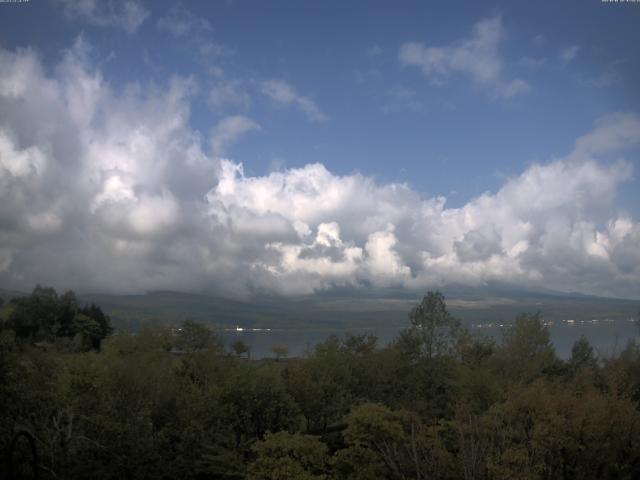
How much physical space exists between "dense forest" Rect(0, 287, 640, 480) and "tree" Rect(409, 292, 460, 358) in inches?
95.0

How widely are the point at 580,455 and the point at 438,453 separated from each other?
22.2ft

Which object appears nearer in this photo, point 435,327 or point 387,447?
point 387,447

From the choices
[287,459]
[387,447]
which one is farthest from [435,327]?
[287,459]

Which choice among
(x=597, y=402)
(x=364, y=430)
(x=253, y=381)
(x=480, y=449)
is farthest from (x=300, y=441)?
(x=597, y=402)

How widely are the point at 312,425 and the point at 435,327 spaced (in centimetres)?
1560

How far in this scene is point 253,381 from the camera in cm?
2967

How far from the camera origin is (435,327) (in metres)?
47.9

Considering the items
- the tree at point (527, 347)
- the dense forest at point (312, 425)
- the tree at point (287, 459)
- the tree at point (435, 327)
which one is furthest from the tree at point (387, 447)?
the tree at point (527, 347)

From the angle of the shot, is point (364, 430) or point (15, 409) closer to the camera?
point (15, 409)

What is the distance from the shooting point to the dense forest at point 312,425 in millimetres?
18969

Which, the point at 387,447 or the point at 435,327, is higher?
the point at 435,327

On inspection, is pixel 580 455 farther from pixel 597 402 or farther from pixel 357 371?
pixel 357 371

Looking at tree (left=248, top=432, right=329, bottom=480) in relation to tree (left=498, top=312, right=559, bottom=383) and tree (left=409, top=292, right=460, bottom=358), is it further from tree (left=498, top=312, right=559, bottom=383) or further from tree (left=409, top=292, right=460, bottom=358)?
tree (left=498, top=312, right=559, bottom=383)

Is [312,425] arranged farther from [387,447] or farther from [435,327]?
[387,447]
